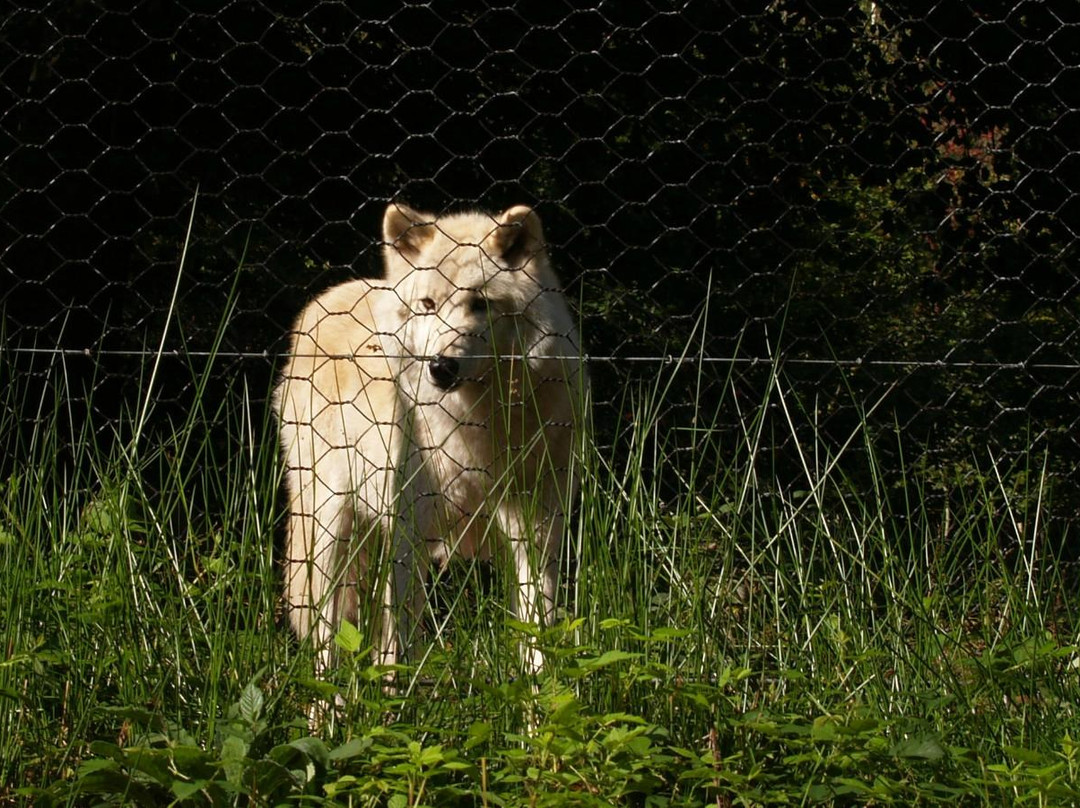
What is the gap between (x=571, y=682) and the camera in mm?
2393

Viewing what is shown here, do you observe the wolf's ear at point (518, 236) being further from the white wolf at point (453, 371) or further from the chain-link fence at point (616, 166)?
the chain-link fence at point (616, 166)

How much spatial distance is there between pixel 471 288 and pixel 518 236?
269 millimetres

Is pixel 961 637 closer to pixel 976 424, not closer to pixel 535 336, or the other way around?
pixel 535 336

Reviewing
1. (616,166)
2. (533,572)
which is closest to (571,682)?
(533,572)

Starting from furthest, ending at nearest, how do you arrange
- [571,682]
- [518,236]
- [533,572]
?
[518,236], [533,572], [571,682]

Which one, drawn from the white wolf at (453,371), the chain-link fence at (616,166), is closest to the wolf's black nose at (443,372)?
the white wolf at (453,371)

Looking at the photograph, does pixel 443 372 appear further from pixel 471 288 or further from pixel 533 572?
pixel 533 572

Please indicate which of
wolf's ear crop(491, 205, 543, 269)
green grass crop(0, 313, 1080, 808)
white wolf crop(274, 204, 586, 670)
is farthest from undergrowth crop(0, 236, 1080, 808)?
wolf's ear crop(491, 205, 543, 269)

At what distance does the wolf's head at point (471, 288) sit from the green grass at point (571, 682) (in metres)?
0.99

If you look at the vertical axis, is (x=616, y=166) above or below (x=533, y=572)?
above

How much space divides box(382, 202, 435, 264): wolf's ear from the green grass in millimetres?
1163

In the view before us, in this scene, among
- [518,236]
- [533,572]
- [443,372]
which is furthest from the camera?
[518,236]

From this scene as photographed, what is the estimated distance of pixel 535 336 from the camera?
386cm

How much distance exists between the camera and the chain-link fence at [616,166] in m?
4.16
